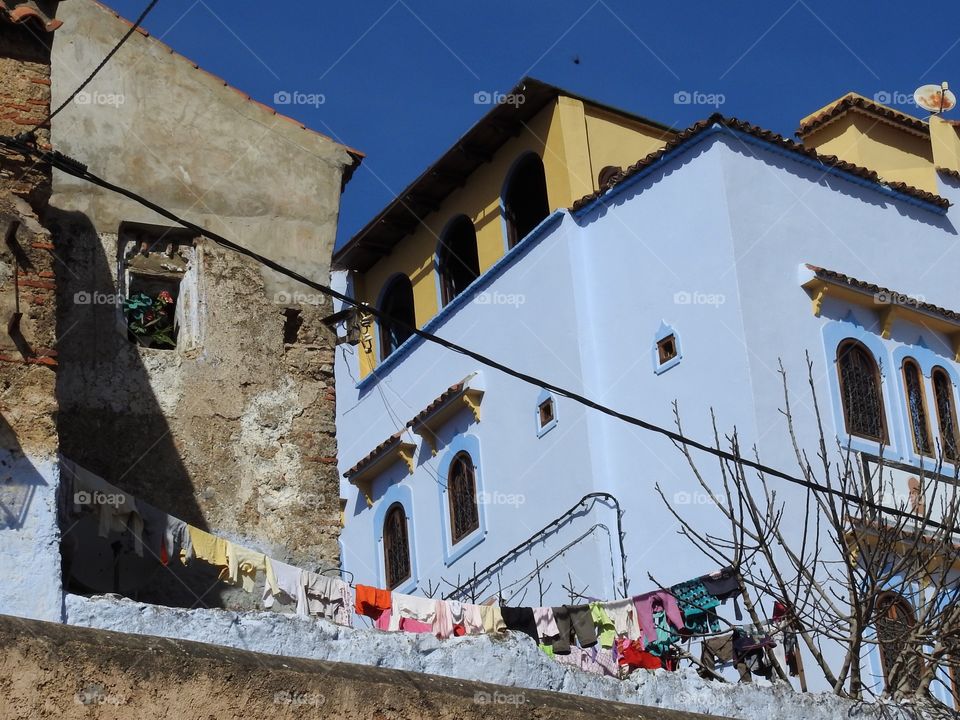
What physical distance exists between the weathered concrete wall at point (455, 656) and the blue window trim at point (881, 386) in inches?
329

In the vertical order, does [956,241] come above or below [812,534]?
above

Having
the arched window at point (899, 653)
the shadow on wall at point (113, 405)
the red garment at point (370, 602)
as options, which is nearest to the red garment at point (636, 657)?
the arched window at point (899, 653)

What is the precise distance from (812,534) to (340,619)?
24.3 ft

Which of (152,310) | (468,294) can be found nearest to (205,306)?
(152,310)

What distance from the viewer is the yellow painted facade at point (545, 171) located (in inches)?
933

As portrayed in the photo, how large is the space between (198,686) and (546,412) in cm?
1555

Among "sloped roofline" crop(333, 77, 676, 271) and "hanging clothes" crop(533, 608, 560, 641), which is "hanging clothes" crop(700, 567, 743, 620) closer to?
"hanging clothes" crop(533, 608, 560, 641)

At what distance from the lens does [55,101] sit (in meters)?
15.4

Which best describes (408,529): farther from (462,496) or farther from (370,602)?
(370,602)

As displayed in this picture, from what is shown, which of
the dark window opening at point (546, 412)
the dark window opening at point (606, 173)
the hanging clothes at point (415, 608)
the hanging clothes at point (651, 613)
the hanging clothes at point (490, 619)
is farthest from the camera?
the dark window opening at point (606, 173)

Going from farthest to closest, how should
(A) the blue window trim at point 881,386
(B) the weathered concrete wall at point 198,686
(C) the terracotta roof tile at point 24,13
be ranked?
(A) the blue window trim at point 881,386
(C) the terracotta roof tile at point 24,13
(B) the weathered concrete wall at point 198,686

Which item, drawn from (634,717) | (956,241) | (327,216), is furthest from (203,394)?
(956,241)

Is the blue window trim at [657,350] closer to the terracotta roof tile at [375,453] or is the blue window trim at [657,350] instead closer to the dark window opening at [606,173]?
the dark window opening at [606,173]

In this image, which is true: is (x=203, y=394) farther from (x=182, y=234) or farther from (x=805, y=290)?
(x=805, y=290)
